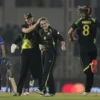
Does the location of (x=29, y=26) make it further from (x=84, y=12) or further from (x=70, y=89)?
(x=70, y=89)

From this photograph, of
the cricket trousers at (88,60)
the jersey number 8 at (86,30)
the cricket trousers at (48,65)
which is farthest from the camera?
the cricket trousers at (48,65)

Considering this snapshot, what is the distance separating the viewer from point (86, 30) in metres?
11.7

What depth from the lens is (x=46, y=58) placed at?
12164 mm

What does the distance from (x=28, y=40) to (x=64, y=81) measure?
12126 millimetres

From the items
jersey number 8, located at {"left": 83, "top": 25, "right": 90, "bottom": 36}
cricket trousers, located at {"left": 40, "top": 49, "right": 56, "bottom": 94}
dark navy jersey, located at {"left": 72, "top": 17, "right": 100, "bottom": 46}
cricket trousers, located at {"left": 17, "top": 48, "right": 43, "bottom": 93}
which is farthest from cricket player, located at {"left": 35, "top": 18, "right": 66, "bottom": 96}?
jersey number 8, located at {"left": 83, "top": 25, "right": 90, "bottom": 36}

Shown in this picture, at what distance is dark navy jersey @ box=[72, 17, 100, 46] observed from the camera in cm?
1168

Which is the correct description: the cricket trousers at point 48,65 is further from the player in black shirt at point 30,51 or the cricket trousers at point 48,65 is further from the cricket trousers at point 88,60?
the cricket trousers at point 88,60

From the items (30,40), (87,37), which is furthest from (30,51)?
(87,37)

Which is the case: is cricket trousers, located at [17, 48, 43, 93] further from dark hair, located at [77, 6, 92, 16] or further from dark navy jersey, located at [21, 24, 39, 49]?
dark hair, located at [77, 6, 92, 16]

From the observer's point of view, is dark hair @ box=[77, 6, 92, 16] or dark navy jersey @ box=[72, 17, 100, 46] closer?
dark hair @ box=[77, 6, 92, 16]

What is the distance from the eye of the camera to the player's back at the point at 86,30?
1168 centimetres

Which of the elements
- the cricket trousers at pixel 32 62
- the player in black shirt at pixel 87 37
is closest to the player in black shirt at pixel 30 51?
the cricket trousers at pixel 32 62

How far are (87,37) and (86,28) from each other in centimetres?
21

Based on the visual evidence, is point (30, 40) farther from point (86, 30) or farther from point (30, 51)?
point (86, 30)
